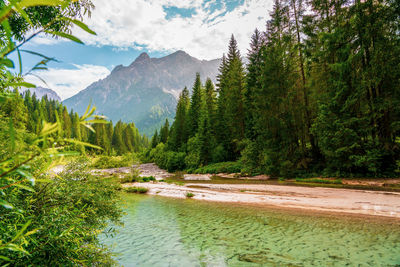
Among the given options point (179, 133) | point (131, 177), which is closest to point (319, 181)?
point (131, 177)

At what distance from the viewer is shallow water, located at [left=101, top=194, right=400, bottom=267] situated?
5.18 m

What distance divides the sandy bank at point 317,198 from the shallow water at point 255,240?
0.98m

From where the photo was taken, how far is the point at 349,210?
8.63 meters

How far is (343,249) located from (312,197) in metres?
5.75

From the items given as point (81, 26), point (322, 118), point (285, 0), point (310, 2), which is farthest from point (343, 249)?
point (285, 0)

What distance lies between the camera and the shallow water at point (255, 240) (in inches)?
204

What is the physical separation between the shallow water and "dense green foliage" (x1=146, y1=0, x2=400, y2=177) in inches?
316

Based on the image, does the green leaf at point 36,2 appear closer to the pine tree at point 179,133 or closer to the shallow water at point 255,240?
the shallow water at point 255,240

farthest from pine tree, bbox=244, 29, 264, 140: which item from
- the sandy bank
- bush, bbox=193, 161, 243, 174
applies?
the sandy bank

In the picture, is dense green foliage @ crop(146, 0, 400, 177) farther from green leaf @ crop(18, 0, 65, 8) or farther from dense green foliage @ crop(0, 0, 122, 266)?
green leaf @ crop(18, 0, 65, 8)

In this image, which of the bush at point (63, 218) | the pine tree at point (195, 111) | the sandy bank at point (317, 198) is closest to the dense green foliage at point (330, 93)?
the sandy bank at point (317, 198)

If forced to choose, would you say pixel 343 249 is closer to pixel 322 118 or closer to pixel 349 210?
pixel 349 210

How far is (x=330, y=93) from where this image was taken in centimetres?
1505

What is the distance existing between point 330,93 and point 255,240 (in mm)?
13267
